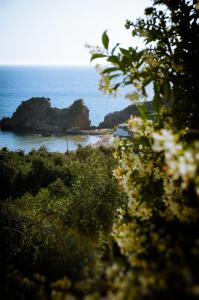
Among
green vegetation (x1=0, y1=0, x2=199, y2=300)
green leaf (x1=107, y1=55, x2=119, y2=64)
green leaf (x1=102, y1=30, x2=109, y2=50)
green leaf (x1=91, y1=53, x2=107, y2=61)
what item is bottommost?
green vegetation (x1=0, y1=0, x2=199, y2=300)

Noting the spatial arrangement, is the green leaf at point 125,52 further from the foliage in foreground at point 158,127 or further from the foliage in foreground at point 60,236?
the foliage in foreground at point 60,236

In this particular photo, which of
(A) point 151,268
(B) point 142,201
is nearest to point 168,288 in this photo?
(A) point 151,268

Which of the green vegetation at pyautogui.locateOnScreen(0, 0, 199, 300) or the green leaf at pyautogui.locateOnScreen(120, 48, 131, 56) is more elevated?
the green leaf at pyautogui.locateOnScreen(120, 48, 131, 56)

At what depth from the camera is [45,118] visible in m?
88.2

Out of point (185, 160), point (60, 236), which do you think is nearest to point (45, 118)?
point (60, 236)

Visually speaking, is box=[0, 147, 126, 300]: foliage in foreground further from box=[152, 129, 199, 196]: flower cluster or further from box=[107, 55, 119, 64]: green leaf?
box=[107, 55, 119, 64]: green leaf

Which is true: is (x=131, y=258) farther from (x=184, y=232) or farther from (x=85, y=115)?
(x=85, y=115)

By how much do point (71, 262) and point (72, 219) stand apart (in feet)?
19.8

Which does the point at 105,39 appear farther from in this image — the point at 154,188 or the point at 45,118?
the point at 45,118

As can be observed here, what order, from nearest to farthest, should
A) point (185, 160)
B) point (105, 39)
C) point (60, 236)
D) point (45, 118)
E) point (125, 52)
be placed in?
point (185, 160) → point (105, 39) → point (125, 52) → point (60, 236) → point (45, 118)

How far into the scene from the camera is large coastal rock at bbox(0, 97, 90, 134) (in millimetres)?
83875

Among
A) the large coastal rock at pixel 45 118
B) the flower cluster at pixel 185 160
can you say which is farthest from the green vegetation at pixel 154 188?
the large coastal rock at pixel 45 118

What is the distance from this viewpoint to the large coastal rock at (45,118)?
83.9 meters

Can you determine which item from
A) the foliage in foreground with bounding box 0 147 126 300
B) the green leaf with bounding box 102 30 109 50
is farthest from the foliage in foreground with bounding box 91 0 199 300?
the foliage in foreground with bounding box 0 147 126 300
